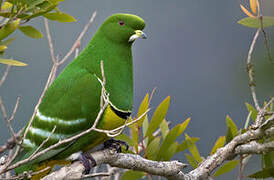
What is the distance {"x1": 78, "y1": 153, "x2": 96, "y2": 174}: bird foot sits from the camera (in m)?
1.58

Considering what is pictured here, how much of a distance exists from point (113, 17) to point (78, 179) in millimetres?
719

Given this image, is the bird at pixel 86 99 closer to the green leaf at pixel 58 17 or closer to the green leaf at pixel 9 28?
the green leaf at pixel 58 17

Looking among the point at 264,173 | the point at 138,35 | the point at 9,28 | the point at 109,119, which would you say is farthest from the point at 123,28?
the point at 264,173

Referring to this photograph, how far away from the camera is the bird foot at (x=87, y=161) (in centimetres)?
158

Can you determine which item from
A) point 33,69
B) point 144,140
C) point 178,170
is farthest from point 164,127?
point 33,69

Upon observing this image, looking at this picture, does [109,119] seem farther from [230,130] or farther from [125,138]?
[230,130]

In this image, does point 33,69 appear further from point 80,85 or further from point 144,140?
point 80,85

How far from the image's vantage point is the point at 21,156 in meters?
1.67

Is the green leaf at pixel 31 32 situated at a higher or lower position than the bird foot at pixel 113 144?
higher

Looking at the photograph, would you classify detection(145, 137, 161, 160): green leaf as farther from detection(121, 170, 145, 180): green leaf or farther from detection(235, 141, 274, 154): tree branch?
detection(235, 141, 274, 154): tree branch

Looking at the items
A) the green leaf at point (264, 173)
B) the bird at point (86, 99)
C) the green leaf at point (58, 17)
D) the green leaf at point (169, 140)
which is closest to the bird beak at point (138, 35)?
the bird at point (86, 99)

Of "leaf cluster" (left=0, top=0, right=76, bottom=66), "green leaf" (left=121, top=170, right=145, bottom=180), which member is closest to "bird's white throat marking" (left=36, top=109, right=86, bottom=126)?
"leaf cluster" (left=0, top=0, right=76, bottom=66)

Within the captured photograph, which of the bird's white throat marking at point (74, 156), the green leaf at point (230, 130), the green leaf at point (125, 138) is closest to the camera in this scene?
the bird's white throat marking at point (74, 156)

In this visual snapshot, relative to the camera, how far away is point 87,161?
1.60 m
